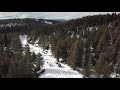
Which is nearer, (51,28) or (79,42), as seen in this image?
(79,42)
